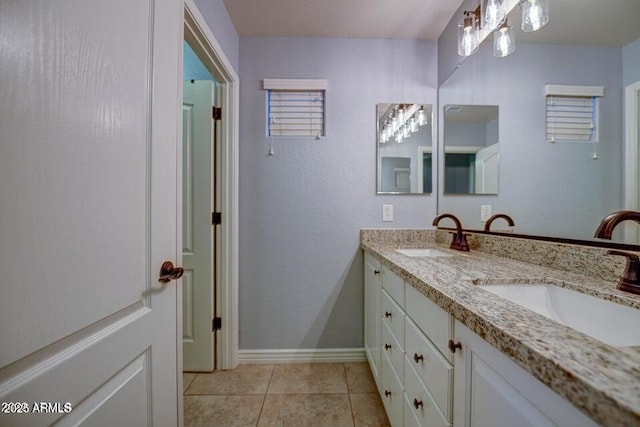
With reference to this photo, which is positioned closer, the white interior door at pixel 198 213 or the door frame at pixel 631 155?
the door frame at pixel 631 155

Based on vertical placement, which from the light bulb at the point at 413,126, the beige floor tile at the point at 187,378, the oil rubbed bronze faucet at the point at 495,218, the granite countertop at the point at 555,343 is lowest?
the beige floor tile at the point at 187,378

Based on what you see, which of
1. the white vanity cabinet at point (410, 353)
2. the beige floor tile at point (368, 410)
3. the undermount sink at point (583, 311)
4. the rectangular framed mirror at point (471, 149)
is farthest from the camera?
the rectangular framed mirror at point (471, 149)

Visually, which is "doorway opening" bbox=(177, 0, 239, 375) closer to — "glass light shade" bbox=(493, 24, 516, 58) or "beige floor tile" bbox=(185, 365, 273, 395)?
"beige floor tile" bbox=(185, 365, 273, 395)

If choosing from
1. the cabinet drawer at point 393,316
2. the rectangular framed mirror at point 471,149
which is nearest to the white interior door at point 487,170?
the rectangular framed mirror at point 471,149

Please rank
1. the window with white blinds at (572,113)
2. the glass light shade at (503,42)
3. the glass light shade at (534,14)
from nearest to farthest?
the window with white blinds at (572,113), the glass light shade at (534,14), the glass light shade at (503,42)

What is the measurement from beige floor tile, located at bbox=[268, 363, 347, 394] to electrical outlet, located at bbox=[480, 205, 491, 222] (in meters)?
1.38

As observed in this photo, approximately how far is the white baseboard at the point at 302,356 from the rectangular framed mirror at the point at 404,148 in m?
1.26

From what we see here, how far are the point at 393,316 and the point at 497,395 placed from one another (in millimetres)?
661

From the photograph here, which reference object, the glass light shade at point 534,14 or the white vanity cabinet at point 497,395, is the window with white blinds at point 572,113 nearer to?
the glass light shade at point 534,14

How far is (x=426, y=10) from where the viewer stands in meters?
1.57

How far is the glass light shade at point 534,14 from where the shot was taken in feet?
3.35

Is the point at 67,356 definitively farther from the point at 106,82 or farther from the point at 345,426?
the point at 345,426

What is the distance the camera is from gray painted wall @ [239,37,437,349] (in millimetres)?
1802

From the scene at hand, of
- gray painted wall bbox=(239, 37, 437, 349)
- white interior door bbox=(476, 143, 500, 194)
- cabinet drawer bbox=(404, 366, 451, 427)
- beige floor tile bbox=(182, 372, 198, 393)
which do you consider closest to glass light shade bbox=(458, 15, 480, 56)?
gray painted wall bbox=(239, 37, 437, 349)
